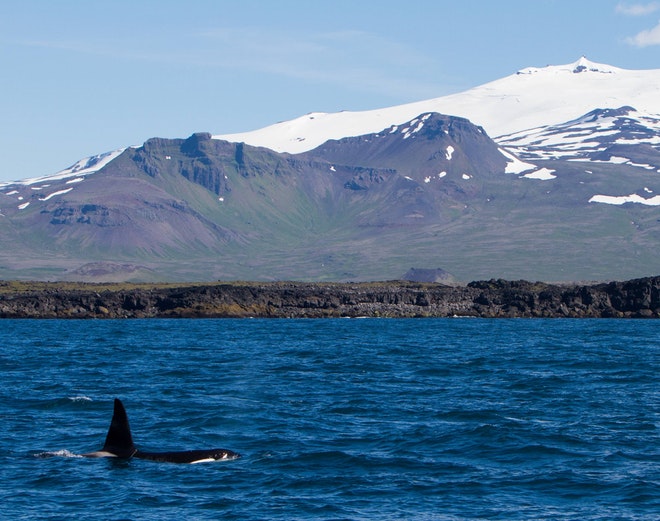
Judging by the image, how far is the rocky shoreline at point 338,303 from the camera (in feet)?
429

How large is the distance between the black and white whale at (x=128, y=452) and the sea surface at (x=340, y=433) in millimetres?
461

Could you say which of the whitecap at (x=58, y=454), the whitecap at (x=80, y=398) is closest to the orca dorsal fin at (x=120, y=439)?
the whitecap at (x=58, y=454)

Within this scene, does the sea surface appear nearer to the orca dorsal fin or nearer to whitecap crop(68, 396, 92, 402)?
whitecap crop(68, 396, 92, 402)

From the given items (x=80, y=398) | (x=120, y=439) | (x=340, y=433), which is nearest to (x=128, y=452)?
(x=120, y=439)

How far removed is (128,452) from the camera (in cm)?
3234

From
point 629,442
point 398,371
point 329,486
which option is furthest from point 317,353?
point 329,486

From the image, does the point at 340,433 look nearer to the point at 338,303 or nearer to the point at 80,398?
the point at 80,398

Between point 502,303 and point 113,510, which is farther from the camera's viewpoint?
point 502,303

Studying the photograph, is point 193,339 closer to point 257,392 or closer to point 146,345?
point 146,345

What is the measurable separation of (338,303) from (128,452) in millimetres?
105119

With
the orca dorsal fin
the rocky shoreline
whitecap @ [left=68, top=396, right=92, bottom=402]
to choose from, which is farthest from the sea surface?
the rocky shoreline

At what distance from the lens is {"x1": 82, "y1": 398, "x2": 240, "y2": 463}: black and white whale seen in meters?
32.0

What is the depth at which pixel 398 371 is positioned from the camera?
189 ft

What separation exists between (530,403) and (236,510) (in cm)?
1997
